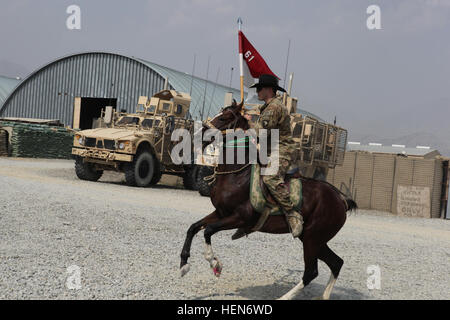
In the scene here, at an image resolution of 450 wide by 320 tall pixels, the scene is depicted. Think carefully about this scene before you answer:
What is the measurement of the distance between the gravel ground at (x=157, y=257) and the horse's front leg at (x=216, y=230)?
36 cm

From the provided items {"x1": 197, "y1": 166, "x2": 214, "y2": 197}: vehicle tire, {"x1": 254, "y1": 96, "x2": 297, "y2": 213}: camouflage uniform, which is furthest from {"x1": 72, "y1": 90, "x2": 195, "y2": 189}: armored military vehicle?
{"x1": 254, "y1": 96, "x2": 297, "y2": 213}: camouflage uniform

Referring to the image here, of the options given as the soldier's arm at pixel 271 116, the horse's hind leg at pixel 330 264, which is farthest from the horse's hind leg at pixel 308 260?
the soldier's arm at pixel 271 116

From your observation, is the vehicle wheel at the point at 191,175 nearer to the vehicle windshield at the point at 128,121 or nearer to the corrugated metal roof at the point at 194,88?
the vehicle windshield at the point at 128,121

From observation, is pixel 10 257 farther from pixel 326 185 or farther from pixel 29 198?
pixel 29 198

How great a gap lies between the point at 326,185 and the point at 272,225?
747 millimetres

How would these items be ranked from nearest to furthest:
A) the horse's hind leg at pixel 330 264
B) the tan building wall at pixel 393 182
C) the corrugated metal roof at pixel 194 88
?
the horse's hind leg at pixel 330 264
the tan building wall at pixel 393 182
the corrugated metal roof at pixel 194 88

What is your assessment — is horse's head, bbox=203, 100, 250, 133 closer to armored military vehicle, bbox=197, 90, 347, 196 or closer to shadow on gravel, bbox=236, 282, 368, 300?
shadow on gravel, bbox=236, 282, 368, 300

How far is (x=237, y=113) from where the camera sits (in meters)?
5.25

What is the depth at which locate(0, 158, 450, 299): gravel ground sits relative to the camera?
5320 mm

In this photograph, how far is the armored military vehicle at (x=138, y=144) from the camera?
15.6 meters

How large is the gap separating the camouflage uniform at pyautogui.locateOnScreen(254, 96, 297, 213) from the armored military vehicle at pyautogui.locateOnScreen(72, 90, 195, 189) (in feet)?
34.7

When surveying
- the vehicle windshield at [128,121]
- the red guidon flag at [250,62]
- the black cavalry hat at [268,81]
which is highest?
the red guidon flag at [250,62]

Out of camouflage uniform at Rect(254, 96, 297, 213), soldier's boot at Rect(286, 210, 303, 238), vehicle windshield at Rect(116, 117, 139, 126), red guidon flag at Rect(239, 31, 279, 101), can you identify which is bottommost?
soldier's boot at Rect(286, 210, 303, 238)
